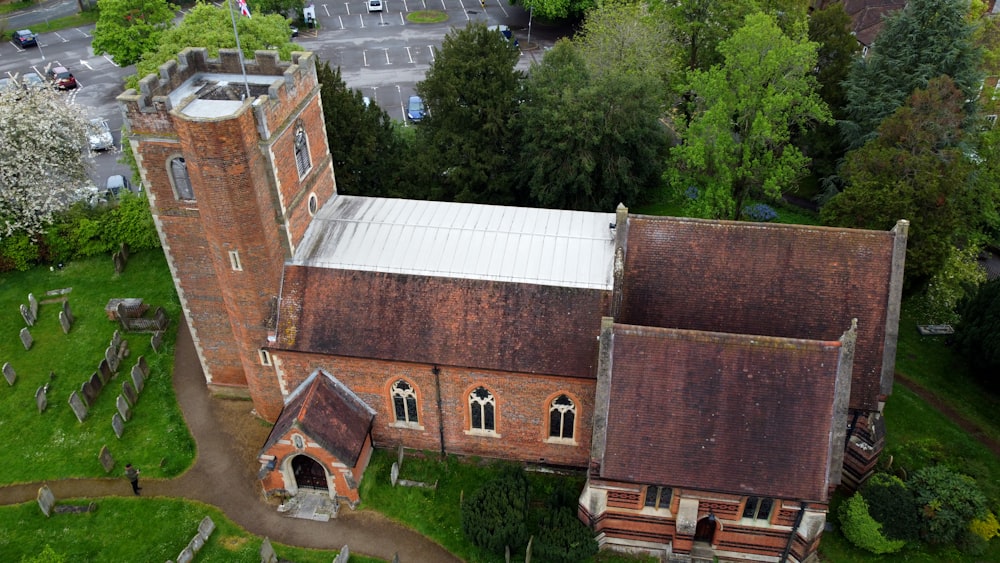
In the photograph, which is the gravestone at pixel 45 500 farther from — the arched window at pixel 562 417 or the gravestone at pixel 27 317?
the arched window at pixel 562 417

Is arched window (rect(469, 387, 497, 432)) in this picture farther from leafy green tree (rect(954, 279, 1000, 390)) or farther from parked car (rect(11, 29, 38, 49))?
parked car (rect(11, 29, 38, 49))

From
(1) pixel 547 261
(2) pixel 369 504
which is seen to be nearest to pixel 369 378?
(2) pixel 369 504

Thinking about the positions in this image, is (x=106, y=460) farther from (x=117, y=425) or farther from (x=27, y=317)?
(x=27, y=317)

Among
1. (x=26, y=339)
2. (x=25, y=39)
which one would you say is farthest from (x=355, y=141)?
(x=25, y=39)

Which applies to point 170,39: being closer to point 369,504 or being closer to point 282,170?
point 282,170

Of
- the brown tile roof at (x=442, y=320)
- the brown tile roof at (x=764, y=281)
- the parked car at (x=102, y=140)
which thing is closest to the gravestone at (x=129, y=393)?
the brown tile roof at (x=442, y=320)
